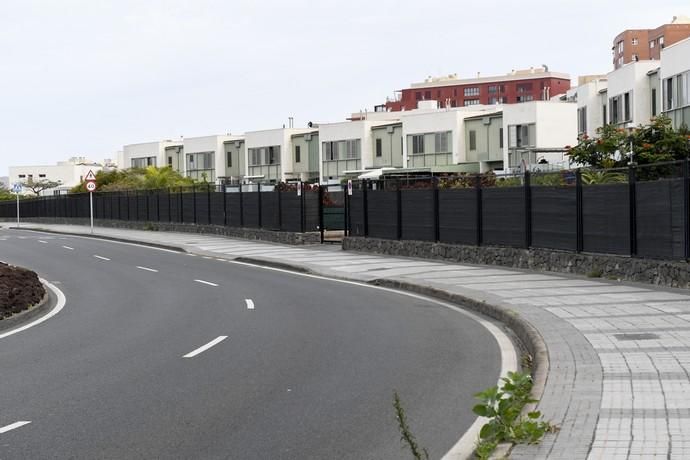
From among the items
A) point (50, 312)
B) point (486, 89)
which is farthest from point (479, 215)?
point (486, 89)

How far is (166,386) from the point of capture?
9953 mm

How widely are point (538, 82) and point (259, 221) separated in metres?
110

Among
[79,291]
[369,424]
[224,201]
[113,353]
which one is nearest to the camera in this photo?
[369,424]

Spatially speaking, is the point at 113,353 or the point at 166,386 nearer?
the point at 166,386

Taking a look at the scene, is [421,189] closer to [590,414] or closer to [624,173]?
[624,173]

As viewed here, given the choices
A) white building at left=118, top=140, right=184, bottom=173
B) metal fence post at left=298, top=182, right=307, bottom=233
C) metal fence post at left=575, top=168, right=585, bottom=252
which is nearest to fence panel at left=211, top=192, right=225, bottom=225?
metal fence post at left=298, top=182, right=307, bottom=233

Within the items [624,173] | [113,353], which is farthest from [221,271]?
[113,353]

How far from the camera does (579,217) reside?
68.8ft

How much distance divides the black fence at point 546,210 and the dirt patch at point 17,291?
11.4 meters

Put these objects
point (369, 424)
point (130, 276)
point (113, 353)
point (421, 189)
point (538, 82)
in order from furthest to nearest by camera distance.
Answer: point (538, 82), point (421, 189), point (130, 276), point (113, 353), point (369, 424)

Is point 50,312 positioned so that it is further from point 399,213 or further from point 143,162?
point 143,162

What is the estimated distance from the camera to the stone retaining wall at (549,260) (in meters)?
17.5

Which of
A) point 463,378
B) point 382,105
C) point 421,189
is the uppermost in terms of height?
point 382,105

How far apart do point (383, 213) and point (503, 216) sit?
23.8 ft
